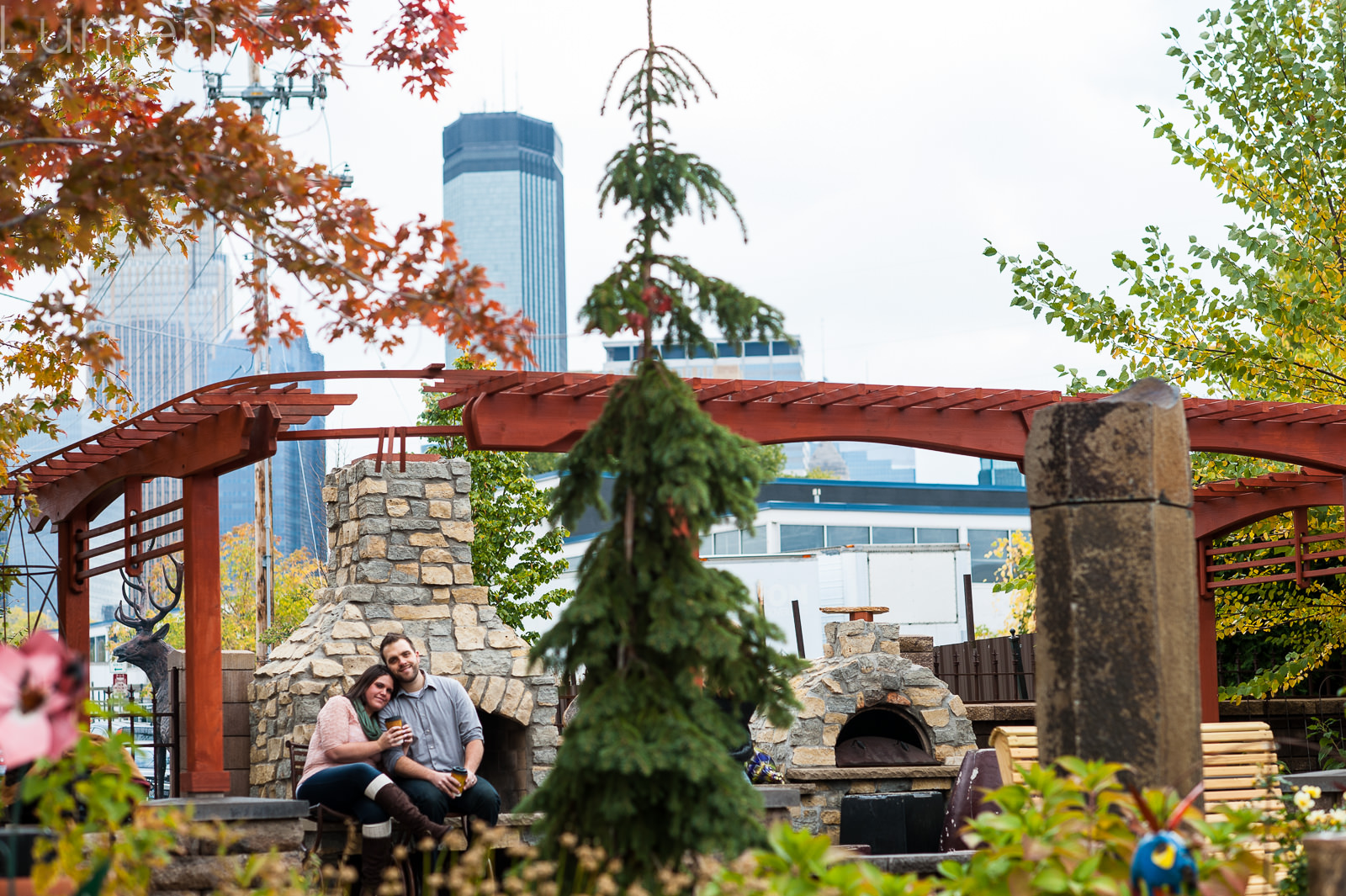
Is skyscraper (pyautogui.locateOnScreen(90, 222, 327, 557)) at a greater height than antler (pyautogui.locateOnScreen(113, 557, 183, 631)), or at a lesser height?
greater

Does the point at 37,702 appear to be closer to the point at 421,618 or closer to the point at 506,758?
the point at 421,618

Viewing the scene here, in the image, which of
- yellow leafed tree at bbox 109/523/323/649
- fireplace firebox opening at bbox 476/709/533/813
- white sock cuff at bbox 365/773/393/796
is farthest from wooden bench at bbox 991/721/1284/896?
yellow leafed tree at bbox 109/523/323/649

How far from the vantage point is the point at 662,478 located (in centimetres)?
367

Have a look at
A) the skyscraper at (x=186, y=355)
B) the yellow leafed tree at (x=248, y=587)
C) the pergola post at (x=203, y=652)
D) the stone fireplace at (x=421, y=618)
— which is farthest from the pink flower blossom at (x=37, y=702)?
the skyscraper at (x=186, y=355)

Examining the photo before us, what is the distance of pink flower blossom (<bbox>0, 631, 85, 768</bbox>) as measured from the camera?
2.61 m

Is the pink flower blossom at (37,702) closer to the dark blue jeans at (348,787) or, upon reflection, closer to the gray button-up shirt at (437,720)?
the dark blue jeans at (348,787)

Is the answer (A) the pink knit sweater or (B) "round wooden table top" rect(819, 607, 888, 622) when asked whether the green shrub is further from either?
(B) "round wooden table top" rect(819, 607, 888, 622)

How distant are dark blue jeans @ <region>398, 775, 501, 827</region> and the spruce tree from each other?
2667 millimetres

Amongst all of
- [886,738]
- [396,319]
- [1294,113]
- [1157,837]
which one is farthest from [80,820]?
[1294,113]

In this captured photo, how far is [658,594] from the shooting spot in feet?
11.8

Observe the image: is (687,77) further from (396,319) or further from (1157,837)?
(1157,837)

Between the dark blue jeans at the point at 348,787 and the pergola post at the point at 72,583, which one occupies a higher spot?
the pergola post at the point at 72,583

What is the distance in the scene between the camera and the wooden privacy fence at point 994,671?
14875 millimetres

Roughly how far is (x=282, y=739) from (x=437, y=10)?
4.99 metres
